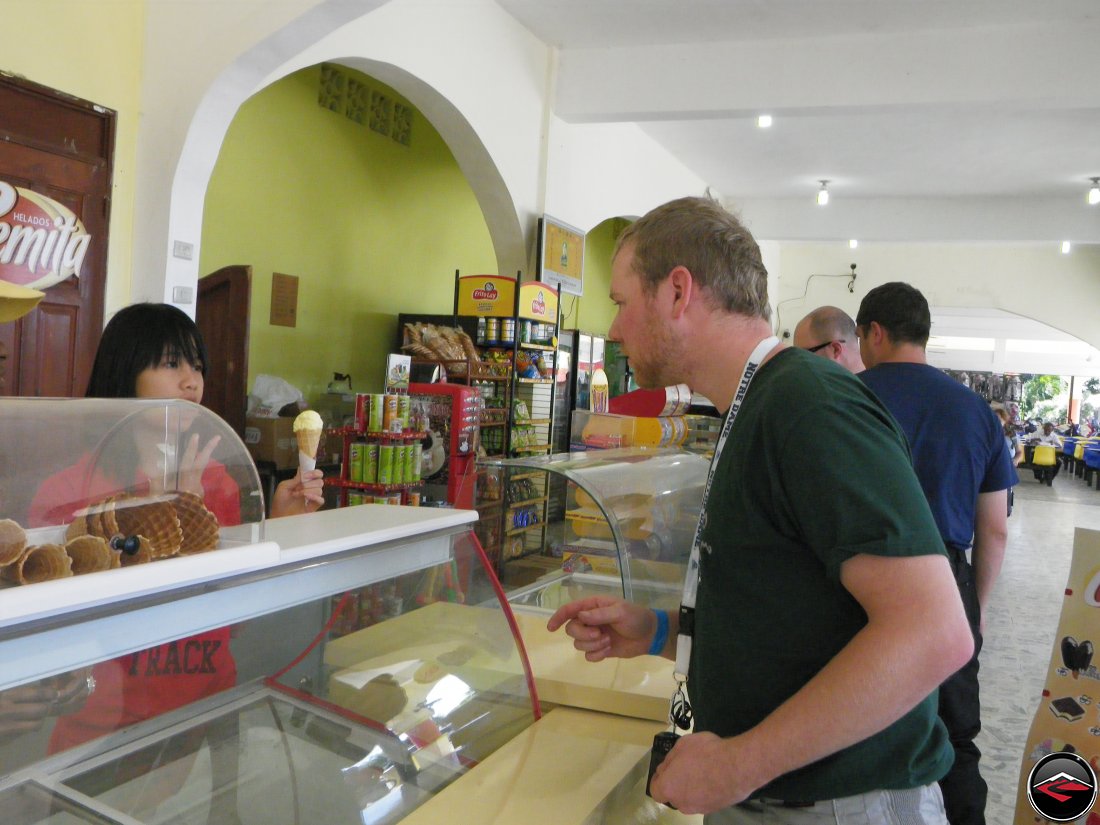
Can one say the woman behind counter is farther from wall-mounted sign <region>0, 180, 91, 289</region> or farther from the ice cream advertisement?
wall-mounted sign <region>0, 180, 91, 289</region>

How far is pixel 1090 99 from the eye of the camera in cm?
646

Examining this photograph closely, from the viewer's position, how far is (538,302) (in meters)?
7.20

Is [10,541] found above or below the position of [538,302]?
below

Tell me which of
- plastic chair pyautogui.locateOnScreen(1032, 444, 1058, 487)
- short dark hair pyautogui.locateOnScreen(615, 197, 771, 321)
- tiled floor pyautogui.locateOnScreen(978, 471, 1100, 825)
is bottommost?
tiled floor pyautogui.locateOnScreen(978, 471, 1100, 825)

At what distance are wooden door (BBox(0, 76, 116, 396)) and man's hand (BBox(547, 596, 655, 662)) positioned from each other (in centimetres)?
353

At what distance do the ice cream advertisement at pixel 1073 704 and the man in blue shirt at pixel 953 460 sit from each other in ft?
0.72

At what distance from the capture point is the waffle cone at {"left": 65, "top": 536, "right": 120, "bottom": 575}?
113cm

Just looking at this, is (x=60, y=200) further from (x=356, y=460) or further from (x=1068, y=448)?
(x=1068, y=448)

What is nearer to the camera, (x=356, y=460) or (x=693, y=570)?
(x=693, y=570)

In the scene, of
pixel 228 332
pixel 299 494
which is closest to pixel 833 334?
pixel 299 494

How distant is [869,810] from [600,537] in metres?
1.37

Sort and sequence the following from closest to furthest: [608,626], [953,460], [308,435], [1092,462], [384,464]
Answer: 1. [608,626]
2. [308,435]
3. [953,460]
4. [384,464]
5. [1092,462]

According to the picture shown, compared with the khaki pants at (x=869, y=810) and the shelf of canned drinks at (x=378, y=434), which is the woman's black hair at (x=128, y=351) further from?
the shelf of canned drinks at (x=378, y=434)

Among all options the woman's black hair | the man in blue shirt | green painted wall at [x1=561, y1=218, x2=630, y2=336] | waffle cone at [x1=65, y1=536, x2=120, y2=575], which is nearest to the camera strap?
waffle cone at [x1=65, y1=536, x2=120, y2=575]
